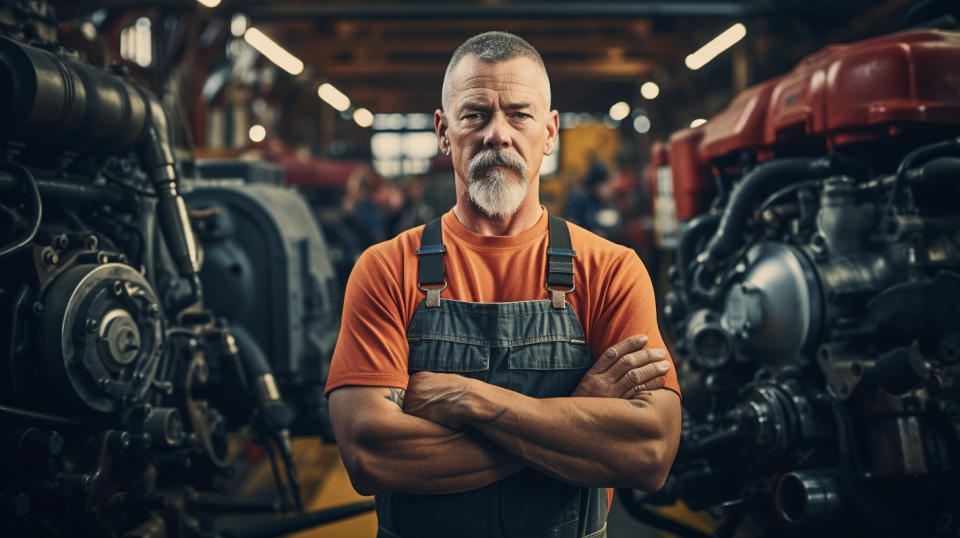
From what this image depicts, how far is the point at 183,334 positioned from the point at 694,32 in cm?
1068

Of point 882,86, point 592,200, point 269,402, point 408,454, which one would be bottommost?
point 269,402

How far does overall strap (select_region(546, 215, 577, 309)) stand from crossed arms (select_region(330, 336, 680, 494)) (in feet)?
0.71

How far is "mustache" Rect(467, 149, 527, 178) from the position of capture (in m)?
1.58

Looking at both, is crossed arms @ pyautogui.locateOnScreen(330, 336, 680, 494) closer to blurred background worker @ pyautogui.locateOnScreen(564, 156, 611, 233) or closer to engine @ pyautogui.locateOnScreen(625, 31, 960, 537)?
engine @ pyautogui.locateOnScreen(625, 31, 960, 537)

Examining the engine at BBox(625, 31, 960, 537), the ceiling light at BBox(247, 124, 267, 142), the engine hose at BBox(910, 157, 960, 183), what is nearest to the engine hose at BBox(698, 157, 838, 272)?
the engine at BBox(625, 31, 960, 537)

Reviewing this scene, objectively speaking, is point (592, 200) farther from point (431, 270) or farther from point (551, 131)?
point (431, 270)

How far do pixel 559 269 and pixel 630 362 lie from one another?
24cm

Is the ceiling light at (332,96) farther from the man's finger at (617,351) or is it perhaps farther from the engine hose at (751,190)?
the man's finger at (617,351)

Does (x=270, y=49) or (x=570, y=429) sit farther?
(x=270, y=49)

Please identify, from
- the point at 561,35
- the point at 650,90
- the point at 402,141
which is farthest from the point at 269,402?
the point at 402,141

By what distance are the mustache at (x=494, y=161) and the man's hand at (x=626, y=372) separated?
43 centimetres

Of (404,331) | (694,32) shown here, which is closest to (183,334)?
(404,331)

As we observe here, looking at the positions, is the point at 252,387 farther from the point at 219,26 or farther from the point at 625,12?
the point at 219,26

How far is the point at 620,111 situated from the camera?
19734mm
